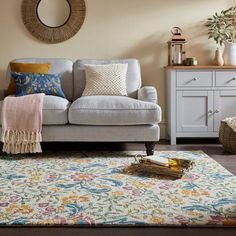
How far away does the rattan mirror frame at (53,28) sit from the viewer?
14.3 feet

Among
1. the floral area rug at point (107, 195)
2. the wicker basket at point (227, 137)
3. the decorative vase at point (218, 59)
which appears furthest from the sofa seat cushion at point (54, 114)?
the decorative vase at point (218, 59)

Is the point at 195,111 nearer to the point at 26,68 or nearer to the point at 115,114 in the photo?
the point at 115,114

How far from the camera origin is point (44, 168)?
3059 millimetres

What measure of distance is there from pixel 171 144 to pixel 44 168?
61.0 inches

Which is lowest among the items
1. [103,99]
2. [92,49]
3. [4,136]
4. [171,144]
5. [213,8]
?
[171,144]

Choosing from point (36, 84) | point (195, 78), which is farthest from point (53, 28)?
point (195, 78)

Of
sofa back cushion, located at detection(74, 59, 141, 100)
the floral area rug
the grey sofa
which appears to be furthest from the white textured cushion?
the floral area rug

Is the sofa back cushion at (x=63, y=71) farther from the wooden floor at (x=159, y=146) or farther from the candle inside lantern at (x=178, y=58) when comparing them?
the candle inside lantern at (x=178, y=58)

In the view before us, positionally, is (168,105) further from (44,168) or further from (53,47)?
(44,168)

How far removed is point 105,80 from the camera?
12.7ft

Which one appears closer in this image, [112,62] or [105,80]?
[105,80]

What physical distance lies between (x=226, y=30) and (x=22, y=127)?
250 cm

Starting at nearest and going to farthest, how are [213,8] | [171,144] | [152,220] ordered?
[152,220]
[171,144]
[213,8]

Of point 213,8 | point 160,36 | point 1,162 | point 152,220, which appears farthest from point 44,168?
point 213,8
